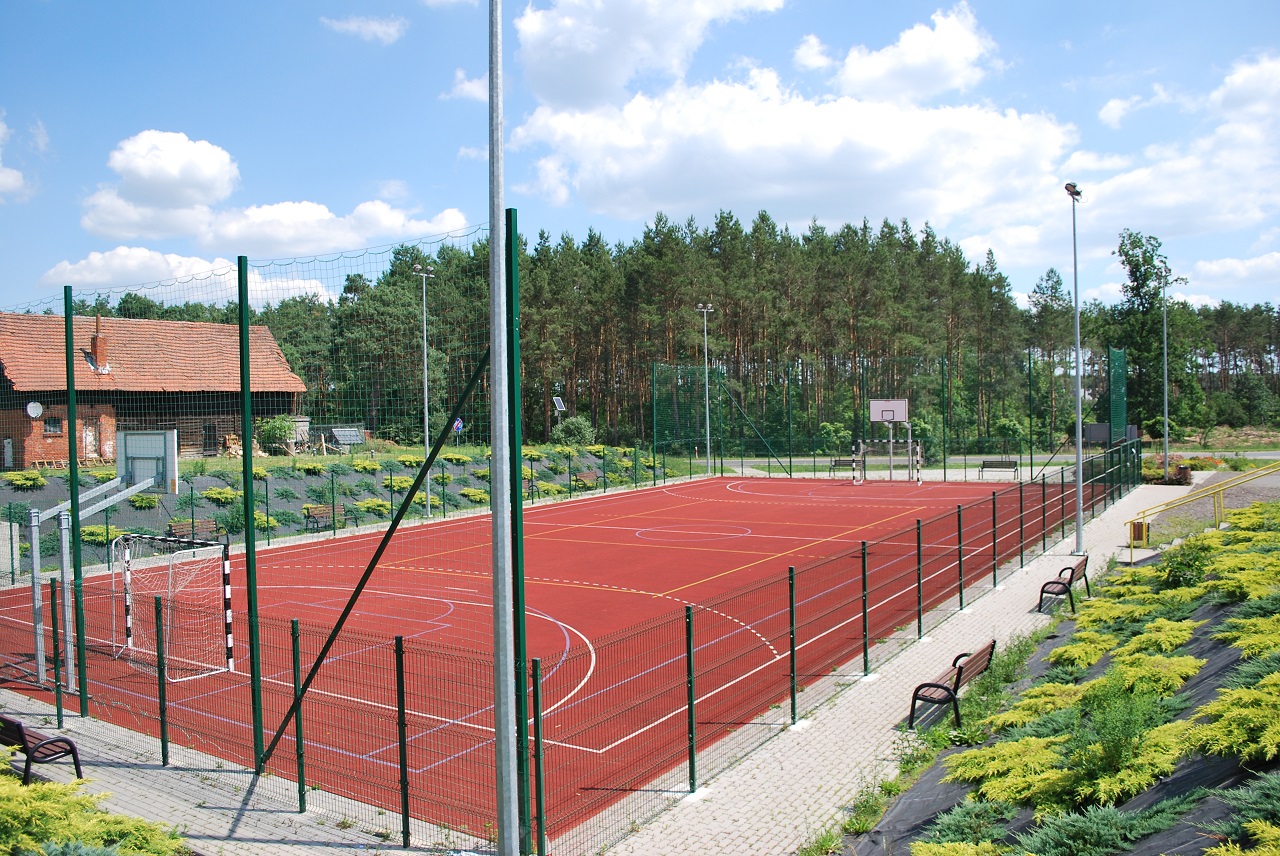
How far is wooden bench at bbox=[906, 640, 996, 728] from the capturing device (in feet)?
31.3

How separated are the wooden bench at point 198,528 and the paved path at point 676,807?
45.3 feet

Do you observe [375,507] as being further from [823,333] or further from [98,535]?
[823,333]

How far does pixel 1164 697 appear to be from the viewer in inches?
282

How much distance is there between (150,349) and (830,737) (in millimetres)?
10561

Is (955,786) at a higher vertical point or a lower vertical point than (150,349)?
lower

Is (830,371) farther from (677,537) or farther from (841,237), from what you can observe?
(677,537)

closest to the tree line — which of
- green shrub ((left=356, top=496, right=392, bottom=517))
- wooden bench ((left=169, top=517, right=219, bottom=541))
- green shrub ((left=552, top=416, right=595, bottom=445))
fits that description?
green shrub ((left=552, top=416, right=595, bottom=445))

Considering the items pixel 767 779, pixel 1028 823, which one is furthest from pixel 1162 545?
pixel 1028 823

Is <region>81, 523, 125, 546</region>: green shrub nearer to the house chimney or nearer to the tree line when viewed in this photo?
the house chimney

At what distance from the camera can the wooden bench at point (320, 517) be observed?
2817 cm

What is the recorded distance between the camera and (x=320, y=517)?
2886 cm

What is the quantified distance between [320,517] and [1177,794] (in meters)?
27.5

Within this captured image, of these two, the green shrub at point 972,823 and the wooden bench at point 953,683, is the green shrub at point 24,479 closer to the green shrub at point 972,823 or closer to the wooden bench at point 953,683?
the wooden bench at point 953,683

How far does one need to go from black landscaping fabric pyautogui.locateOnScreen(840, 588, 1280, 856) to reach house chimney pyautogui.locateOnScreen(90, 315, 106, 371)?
12.2 meters
